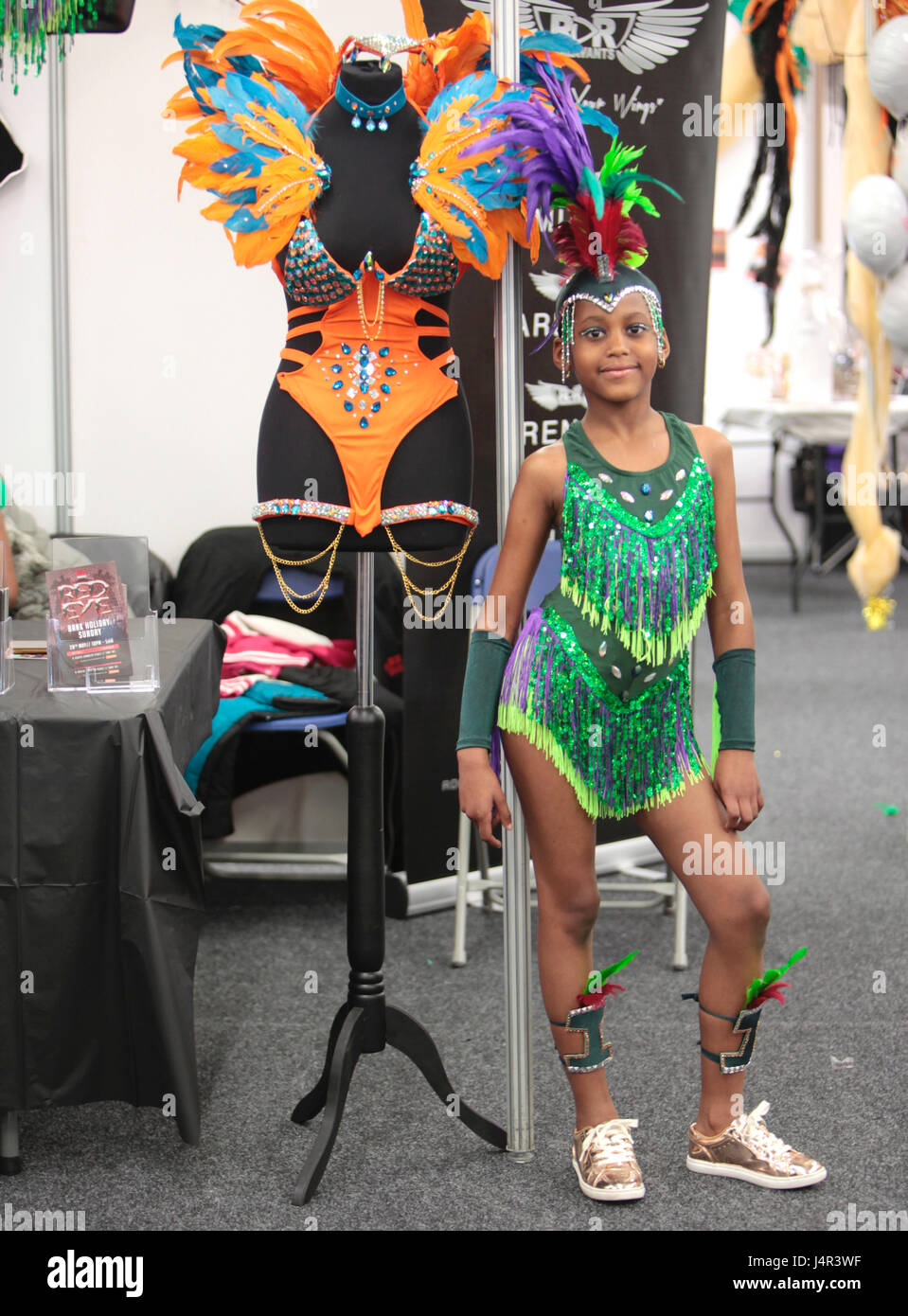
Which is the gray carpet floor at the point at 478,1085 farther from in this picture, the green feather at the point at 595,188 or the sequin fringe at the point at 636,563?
the green feather at the point at 595,188

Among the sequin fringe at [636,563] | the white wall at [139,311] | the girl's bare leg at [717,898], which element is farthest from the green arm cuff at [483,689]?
the white wall at [139,311]

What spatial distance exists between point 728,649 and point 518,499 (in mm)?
350

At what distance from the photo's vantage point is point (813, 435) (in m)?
6.50

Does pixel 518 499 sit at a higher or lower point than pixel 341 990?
higher

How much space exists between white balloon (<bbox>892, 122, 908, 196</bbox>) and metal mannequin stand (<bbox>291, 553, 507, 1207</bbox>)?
136 centimetres

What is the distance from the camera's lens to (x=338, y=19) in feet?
10.8

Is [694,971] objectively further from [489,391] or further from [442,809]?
[489,391]

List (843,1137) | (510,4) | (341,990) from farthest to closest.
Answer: (341,990) < (843,1137) < (510,4)

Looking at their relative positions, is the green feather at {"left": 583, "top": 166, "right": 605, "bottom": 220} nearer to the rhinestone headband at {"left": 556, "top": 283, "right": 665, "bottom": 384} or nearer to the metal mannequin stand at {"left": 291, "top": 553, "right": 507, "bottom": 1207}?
the rhinestone headband at {"left": 556, "top": 283, "right": 665, "bottom": 384}

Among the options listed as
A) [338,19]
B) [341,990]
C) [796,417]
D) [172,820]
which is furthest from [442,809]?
[796,417]

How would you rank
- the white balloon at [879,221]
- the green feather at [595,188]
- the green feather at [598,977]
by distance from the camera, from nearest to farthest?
1. the green feather at [595,188]
2. the green feather at [598,977]
3. the white balloon at [879,221]

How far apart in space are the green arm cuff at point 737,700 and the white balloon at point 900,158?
4.03ft

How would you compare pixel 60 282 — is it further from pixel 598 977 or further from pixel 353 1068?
pixel 598 977

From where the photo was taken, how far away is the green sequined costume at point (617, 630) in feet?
5.81
